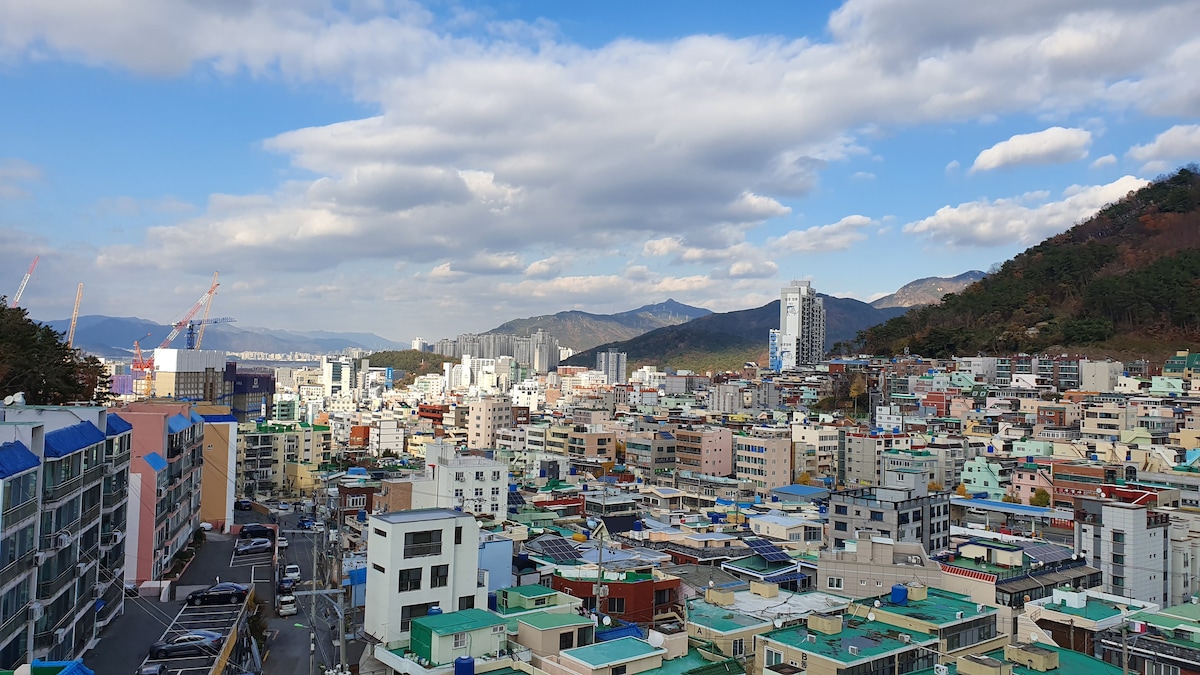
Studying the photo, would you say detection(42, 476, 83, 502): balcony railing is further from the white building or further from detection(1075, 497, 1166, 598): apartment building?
detection(1075, 497, 1166, 598): apartment building

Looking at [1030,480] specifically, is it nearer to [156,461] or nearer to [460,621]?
[460,621]

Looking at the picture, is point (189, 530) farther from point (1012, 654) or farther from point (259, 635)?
point (1012, 654)

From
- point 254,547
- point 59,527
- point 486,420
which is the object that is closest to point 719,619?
point 59,527

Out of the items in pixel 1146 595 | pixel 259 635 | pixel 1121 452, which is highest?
pixel 1121 452

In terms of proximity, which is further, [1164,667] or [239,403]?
[239,403]

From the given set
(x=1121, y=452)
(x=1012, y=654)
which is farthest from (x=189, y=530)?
(x=1121, y=452)
